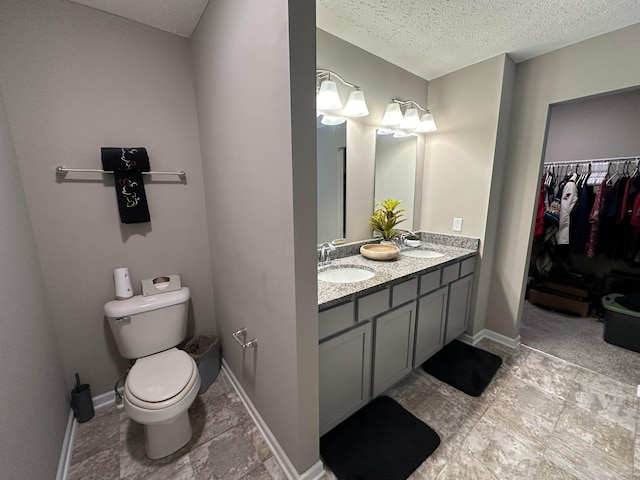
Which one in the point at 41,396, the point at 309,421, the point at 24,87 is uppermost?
the point at 24,87

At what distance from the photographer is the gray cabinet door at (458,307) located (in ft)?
6.70

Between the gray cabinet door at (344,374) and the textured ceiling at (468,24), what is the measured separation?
5.93 ft

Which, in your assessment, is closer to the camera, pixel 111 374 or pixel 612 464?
pixel 612 464

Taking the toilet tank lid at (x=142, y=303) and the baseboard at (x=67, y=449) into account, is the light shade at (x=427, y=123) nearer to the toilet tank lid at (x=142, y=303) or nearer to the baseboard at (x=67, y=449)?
the toilet tank lid at (x=142, y=303)

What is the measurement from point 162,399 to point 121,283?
0.77 meters

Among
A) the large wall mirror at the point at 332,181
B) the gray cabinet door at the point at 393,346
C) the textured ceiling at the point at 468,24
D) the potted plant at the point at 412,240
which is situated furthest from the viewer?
the potted plant at the point at 412,240

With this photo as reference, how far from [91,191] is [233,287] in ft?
3.23

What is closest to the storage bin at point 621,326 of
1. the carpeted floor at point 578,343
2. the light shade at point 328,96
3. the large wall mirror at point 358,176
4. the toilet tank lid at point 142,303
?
the carpeted floor at point 578,343

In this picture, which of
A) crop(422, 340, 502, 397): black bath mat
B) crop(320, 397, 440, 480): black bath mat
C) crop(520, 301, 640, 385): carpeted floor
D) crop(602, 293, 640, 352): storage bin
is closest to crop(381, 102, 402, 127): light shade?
crop(422, 340, 502, 397): black bath mat

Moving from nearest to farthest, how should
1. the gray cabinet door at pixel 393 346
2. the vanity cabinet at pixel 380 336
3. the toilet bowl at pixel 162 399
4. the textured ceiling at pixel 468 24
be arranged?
the toilet bowl at pixel 162 399 < the vanity cabinet at pixel 380 336 < the textured ceiling at pixel 468 24 < the gray cabinet door at pixel 393 346

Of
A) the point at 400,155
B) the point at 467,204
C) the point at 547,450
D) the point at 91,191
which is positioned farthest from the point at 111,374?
the point at 467,204

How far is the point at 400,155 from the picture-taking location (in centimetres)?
234

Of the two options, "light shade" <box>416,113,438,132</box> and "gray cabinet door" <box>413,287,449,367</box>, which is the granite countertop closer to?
"gray cabinet door" <box>413,287,449,367</box>

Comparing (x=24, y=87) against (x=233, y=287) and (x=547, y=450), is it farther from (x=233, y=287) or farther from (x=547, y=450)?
(x=547, y=450)
